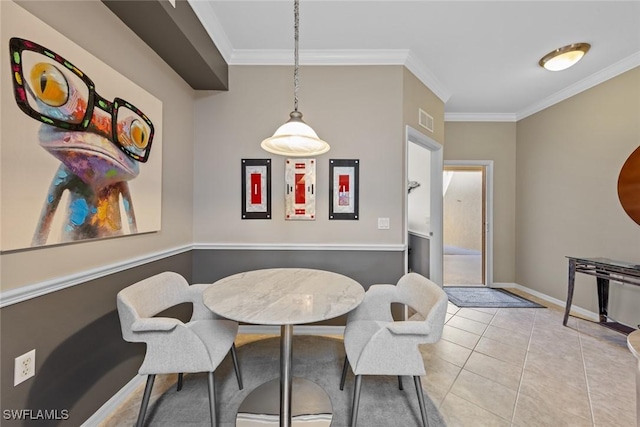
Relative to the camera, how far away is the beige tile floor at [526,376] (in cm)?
154

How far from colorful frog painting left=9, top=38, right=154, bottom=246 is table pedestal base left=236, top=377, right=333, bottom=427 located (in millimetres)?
1358

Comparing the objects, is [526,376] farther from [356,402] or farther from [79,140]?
[79,140]

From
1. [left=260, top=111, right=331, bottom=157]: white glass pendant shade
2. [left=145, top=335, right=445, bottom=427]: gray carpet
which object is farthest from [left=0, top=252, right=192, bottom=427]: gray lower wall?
[left=260, top=111, right=331, bottom=157]: white glass pendant shade

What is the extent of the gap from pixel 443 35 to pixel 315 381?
3.09 meters

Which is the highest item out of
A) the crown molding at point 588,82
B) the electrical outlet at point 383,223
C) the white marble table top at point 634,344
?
the crown molding at point 588,82

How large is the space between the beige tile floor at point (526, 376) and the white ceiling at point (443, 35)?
9.18 feet

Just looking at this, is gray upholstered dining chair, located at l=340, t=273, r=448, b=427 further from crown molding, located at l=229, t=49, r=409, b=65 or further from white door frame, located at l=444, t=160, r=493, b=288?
white door frame, located at l=444, t=160, r=493, b=288

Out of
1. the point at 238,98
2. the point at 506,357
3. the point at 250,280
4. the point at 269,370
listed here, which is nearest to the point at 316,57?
the point at 238,98

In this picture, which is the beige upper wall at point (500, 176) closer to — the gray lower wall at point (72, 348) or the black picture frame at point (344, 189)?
the black picture frame at point (344, 189)

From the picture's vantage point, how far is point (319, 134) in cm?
252

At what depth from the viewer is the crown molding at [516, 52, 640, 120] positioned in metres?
2.55

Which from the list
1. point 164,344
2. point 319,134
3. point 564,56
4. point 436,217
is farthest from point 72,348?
Result: point 564,56

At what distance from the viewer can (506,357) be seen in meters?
2.16

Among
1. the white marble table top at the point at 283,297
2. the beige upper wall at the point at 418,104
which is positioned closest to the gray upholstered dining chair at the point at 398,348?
the white marble table top at the point at 283,297
